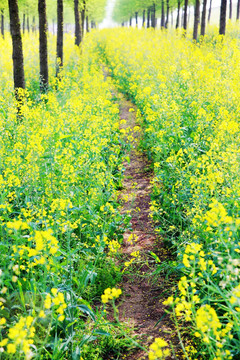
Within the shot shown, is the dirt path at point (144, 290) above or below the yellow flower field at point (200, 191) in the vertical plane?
below

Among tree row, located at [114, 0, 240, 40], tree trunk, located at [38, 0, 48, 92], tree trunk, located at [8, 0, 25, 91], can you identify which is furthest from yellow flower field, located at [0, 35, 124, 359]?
tree row, located at [114, 0, 240, 40]

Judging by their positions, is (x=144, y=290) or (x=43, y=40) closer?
(x=144, y=290)

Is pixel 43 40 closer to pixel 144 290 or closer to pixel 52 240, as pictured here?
pixel 144 290

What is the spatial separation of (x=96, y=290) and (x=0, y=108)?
215 inches

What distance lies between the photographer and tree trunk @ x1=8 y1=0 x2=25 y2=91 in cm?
780

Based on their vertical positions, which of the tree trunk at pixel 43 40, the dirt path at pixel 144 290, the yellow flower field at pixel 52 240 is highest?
the tree trunk at pixel 43 40

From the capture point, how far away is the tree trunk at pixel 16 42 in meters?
7.80

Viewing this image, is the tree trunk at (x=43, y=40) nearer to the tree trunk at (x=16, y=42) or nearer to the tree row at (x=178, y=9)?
the tree trunk at (x=16, y=42)

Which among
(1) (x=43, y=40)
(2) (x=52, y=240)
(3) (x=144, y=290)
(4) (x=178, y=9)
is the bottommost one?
(3) (x=144, y=290)

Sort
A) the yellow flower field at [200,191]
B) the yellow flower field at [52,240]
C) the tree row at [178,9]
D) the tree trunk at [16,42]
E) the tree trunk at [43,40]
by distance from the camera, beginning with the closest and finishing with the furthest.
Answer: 1. the yellow flower field at [200,191]
2. the yellow flower field at [52,240]
3. the tree trunk at [16,42]
4. the tree trunk at [43,40]
5. the tree row at [178,9]

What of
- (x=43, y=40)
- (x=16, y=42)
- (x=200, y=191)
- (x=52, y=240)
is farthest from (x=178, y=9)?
(x=52, y=240)

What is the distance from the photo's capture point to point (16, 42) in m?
8.16

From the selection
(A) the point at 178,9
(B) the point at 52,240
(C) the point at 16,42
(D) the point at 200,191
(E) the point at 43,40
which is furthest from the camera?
(A) the point at 178,9

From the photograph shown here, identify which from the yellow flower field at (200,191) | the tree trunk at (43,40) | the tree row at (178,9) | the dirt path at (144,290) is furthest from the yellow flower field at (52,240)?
the tree row at (178,9)
